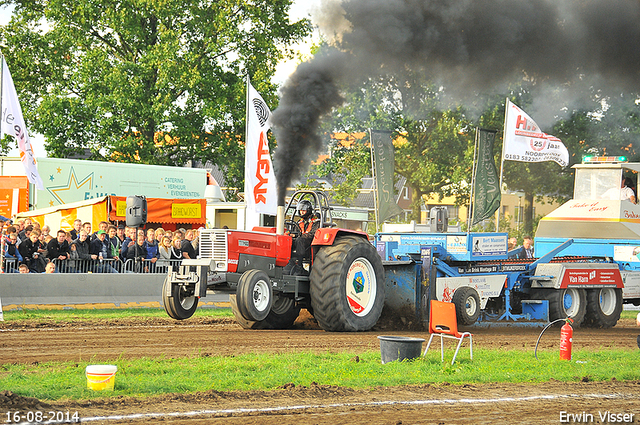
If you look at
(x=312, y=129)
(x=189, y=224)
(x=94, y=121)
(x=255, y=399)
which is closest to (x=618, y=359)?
(x=255, y=399)

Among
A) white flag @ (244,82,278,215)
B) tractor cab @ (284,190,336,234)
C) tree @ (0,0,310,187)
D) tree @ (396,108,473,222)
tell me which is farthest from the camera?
tree @ (396,108,473,222)

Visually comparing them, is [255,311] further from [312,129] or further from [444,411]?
[444,411]

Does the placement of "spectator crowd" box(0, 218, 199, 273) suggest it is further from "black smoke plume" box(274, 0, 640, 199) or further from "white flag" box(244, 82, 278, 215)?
"black smoke plume" box(274, 0, 640, 199)

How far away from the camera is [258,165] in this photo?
18062 millimetres

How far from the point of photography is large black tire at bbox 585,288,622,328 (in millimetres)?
14969

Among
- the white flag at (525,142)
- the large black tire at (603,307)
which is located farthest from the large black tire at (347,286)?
the white flag at (525,142)

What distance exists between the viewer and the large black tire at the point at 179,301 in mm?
10844

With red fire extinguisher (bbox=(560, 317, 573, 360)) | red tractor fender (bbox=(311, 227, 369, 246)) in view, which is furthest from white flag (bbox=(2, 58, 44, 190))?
red fire extinguisher (bbox=(560, 317, 573, 360))

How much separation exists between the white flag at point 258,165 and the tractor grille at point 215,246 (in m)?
5.52

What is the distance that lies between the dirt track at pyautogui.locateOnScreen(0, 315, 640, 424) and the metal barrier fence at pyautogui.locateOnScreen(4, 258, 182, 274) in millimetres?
4513

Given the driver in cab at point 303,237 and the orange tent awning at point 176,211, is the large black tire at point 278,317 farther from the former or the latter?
the orange tent awning at point 176,211

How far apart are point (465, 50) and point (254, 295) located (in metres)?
5.18

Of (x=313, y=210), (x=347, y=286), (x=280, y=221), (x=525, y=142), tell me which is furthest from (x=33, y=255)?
(x=525, y=142)

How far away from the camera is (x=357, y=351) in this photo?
9.70m
